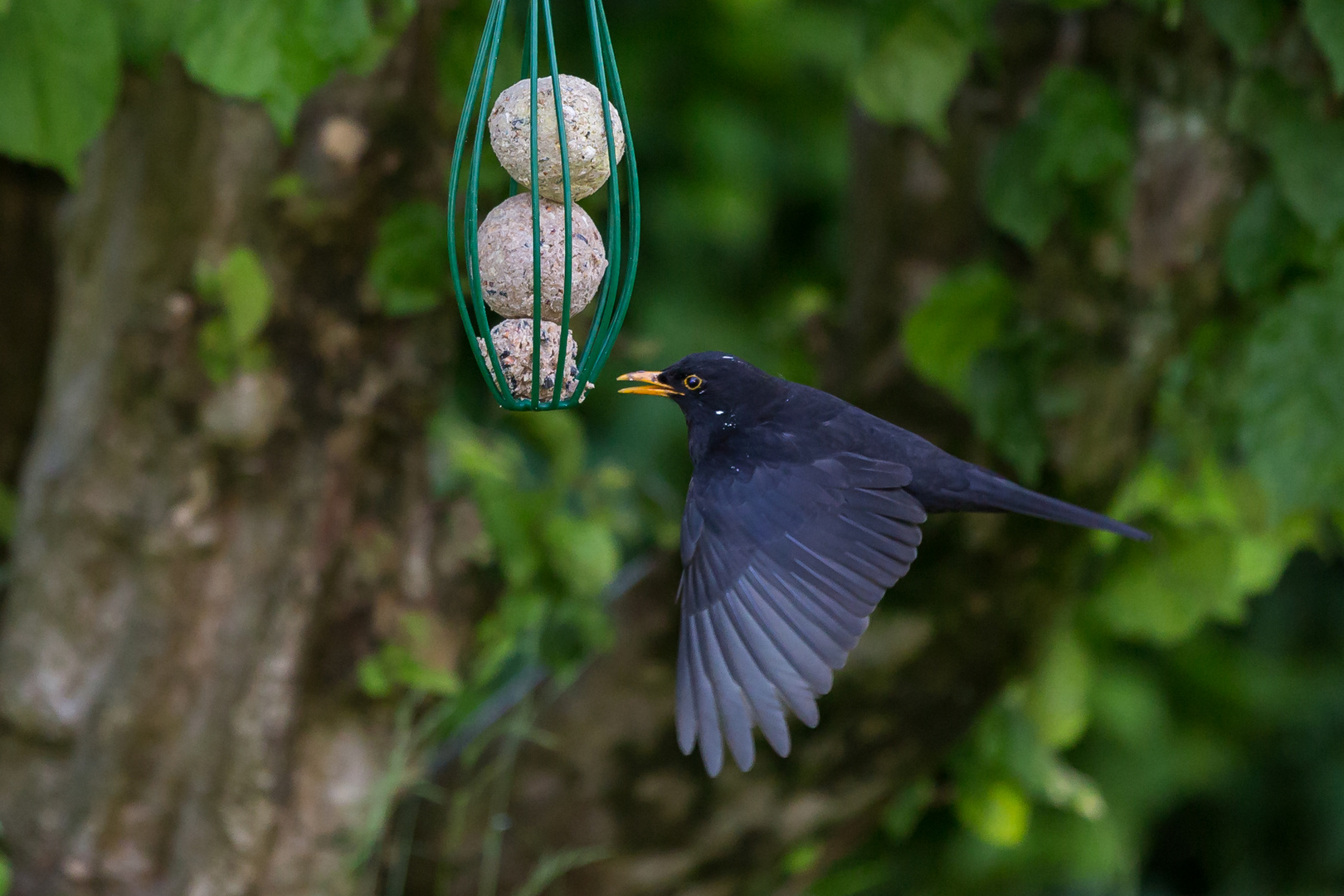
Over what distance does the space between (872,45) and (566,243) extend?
90cm

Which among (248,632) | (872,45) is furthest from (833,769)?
(872,45)

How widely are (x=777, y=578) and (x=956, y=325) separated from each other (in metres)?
0.84

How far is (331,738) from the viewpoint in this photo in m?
3.03

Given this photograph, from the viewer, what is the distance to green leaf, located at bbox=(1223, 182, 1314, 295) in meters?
2.62

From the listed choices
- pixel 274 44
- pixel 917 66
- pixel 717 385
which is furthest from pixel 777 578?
pixel 274 44

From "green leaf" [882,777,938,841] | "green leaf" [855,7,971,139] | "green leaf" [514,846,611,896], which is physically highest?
"green leaf" [855,7,971,139]

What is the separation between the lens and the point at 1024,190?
105 inches

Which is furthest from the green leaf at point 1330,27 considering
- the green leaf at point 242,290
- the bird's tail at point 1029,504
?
the green leaf at point 242,290

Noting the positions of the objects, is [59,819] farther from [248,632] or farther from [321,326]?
[321,326]

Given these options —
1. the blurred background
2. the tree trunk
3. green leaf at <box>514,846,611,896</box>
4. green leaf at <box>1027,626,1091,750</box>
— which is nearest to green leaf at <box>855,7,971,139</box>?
the blurred background

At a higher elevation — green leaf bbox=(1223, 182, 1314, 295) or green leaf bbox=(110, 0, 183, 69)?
green leaf bbox=(110, 0, 183, 69)

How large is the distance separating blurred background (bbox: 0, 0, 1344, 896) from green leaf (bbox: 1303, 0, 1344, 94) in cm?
24

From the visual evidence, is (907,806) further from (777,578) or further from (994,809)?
(777,578)

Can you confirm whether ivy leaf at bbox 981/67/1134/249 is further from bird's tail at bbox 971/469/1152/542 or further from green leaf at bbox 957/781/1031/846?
green leaf at bbox 957/781/1031/846
